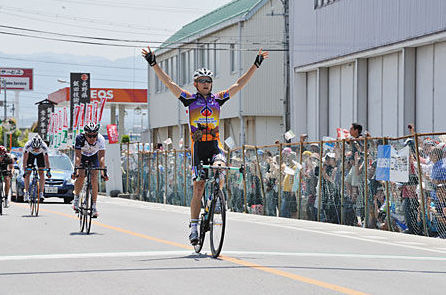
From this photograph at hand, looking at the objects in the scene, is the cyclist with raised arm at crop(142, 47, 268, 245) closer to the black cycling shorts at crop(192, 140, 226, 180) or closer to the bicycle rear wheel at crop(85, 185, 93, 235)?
the black cycling shorts at crop(192, 140, 226, 180)

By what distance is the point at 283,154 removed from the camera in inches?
800

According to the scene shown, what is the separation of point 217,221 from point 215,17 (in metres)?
37.2

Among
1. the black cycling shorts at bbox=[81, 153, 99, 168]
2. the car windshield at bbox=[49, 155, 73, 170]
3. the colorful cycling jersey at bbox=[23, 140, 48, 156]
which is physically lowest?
the car windshield at bbox=[49, 155, 73, 170]

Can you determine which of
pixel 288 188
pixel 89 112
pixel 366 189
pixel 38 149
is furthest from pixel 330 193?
pixel 89 112

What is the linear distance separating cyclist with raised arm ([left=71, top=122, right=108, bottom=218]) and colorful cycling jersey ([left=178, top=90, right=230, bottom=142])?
4.23 m

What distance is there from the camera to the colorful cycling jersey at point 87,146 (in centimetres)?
1409

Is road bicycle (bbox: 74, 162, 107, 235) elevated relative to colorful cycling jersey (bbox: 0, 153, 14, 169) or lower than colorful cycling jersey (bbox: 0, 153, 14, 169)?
lower

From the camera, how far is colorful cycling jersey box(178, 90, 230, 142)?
9969 mm

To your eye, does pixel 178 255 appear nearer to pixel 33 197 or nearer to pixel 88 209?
pixel 88 209

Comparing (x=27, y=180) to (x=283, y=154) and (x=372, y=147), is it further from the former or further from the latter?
(x=372, y=147)

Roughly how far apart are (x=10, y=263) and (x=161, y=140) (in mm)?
45303

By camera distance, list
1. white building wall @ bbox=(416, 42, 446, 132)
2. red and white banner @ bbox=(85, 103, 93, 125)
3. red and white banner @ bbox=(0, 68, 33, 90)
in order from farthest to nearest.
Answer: red and white banner @ bbox=(0, 68, 33, 90) → red and white banner @ bbox=(85, 103, 93, 125) → white building wall @ bbox=(416, 42, 446, 132)

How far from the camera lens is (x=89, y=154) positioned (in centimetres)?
1423

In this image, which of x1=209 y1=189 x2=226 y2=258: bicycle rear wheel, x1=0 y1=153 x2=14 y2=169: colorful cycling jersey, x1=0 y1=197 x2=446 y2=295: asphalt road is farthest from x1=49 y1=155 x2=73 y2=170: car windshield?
x1=209 y1=189 x2=226 y2=258: bicycle rear wheel
